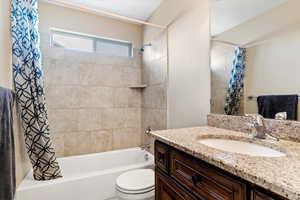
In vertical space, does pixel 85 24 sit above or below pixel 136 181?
above

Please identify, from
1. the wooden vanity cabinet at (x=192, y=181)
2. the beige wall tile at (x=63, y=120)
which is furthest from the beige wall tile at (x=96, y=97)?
the wooden vanity cabinet at (x=192, y=181)

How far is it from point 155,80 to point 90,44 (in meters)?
1.16

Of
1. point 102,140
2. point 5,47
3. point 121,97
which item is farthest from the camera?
point 121,97

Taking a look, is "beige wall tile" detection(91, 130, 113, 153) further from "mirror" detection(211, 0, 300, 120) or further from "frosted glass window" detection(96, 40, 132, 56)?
"mirror" detection(211, 0, 300, 120)

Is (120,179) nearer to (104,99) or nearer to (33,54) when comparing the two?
(104,99)

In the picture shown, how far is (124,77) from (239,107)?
1.81 m

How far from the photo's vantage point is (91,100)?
2.40m

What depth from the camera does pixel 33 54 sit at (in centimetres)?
166

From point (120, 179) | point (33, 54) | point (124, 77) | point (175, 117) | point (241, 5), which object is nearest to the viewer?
point (241, 5)

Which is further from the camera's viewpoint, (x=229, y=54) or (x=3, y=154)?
(x=229, y=54)

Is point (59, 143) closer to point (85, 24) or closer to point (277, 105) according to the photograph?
point (85, 24)

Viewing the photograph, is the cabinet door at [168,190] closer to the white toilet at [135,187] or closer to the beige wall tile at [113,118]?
the white toilet at [135,187]

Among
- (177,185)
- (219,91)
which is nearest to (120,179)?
(177,185)

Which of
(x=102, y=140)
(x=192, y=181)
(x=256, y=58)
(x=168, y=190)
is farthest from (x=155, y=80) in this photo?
(x=192, y=181)
